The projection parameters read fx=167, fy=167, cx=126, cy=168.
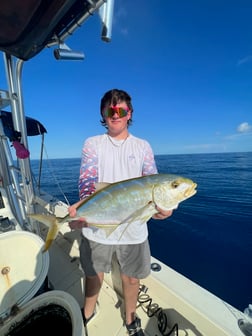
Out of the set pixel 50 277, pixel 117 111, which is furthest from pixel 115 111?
pixel 50 277

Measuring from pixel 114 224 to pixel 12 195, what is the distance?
2006 millimetres

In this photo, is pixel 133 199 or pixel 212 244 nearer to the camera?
pixel 133 199

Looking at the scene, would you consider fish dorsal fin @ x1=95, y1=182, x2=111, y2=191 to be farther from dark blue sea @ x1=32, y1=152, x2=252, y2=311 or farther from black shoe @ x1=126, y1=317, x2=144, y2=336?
dark blue sea @ x1=32, y1=152, x2=252, y2=311

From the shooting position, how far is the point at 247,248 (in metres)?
5.36

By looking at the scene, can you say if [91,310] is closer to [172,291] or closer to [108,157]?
[172,291]

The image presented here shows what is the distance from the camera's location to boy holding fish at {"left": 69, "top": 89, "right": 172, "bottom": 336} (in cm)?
149

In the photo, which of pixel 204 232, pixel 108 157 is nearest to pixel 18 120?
pixel 108 157

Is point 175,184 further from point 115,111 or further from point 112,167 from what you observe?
point 115,111

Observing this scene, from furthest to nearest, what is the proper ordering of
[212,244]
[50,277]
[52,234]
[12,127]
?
[212,244]
[50,277]
[12,127]
[52,234]

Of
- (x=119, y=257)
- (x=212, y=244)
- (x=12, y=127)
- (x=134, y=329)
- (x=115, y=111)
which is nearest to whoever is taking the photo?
(x=115, y=111)

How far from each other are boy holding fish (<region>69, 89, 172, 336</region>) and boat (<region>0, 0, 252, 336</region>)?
1.31ft

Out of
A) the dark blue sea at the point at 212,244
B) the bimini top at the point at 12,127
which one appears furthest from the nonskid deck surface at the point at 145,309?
the bimini top at the point at 12,127

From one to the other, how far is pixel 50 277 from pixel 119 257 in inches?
62.2

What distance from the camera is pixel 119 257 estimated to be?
1.61m
